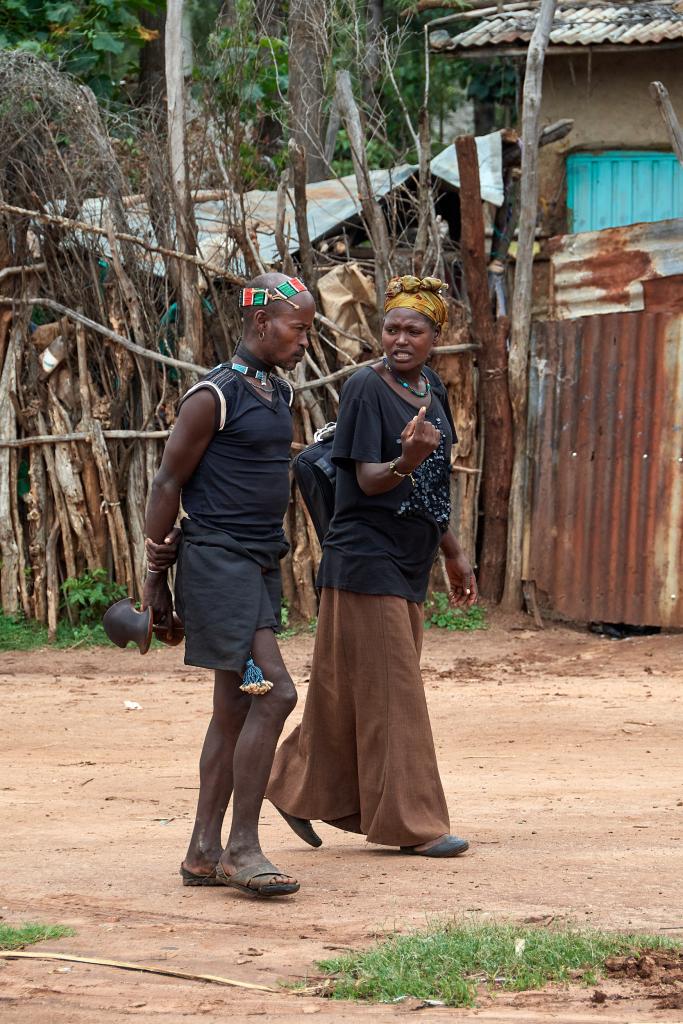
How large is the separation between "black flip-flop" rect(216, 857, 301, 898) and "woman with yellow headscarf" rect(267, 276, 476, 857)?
0.55 metres

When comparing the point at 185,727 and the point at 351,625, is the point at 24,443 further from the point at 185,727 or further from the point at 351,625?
the point at 351,625

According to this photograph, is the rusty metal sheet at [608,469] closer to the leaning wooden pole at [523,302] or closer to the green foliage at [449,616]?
the leaning wooden pole at [523,302]

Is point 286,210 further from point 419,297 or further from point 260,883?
point 260,883

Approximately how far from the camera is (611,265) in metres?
9.63

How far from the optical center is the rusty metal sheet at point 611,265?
934 cm

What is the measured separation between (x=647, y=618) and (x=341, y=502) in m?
5.28

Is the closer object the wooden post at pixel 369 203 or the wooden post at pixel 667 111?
the wooden post at pixel 667 111

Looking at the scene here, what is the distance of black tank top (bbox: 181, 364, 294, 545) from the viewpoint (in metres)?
4.12

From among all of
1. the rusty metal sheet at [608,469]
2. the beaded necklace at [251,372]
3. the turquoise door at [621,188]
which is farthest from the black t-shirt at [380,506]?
the turquoise door at [621,188]

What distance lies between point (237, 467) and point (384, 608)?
76cm

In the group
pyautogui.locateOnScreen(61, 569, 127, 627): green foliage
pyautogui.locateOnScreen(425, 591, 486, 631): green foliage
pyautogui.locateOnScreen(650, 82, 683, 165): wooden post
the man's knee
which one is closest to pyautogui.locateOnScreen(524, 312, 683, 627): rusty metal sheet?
pyautogui.locateOnScreen(425, 591, 486, 631): green foliage

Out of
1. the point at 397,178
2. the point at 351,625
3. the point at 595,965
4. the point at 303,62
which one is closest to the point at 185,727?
the point at 351,625

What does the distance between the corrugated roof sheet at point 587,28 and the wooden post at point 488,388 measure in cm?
283

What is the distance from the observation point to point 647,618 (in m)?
9.33
